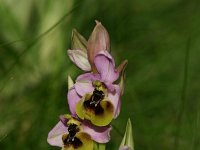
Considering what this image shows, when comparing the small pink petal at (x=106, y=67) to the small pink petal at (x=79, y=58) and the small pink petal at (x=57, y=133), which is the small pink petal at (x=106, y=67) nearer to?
the small pink petal at (x=79, y=58)

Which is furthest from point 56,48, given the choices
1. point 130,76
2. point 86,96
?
point 86,96

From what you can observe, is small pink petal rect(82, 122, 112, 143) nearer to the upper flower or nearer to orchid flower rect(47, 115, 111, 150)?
orchid flower rect(47, 115, 111, 150)

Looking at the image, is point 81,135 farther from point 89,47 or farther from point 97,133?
point 89,47

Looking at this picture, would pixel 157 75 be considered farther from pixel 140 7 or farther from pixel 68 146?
pixel 68 146

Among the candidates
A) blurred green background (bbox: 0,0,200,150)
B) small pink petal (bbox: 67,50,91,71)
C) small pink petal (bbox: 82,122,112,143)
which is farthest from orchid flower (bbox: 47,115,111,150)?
blurred green background (bbox: 0,0,200,150)

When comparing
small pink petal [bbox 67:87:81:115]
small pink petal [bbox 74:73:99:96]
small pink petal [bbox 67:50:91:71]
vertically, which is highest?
small pink petal [bbox 67:50:91:71]

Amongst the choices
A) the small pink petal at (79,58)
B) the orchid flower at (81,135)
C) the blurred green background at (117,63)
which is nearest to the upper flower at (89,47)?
the small pink petal at (79,58)
